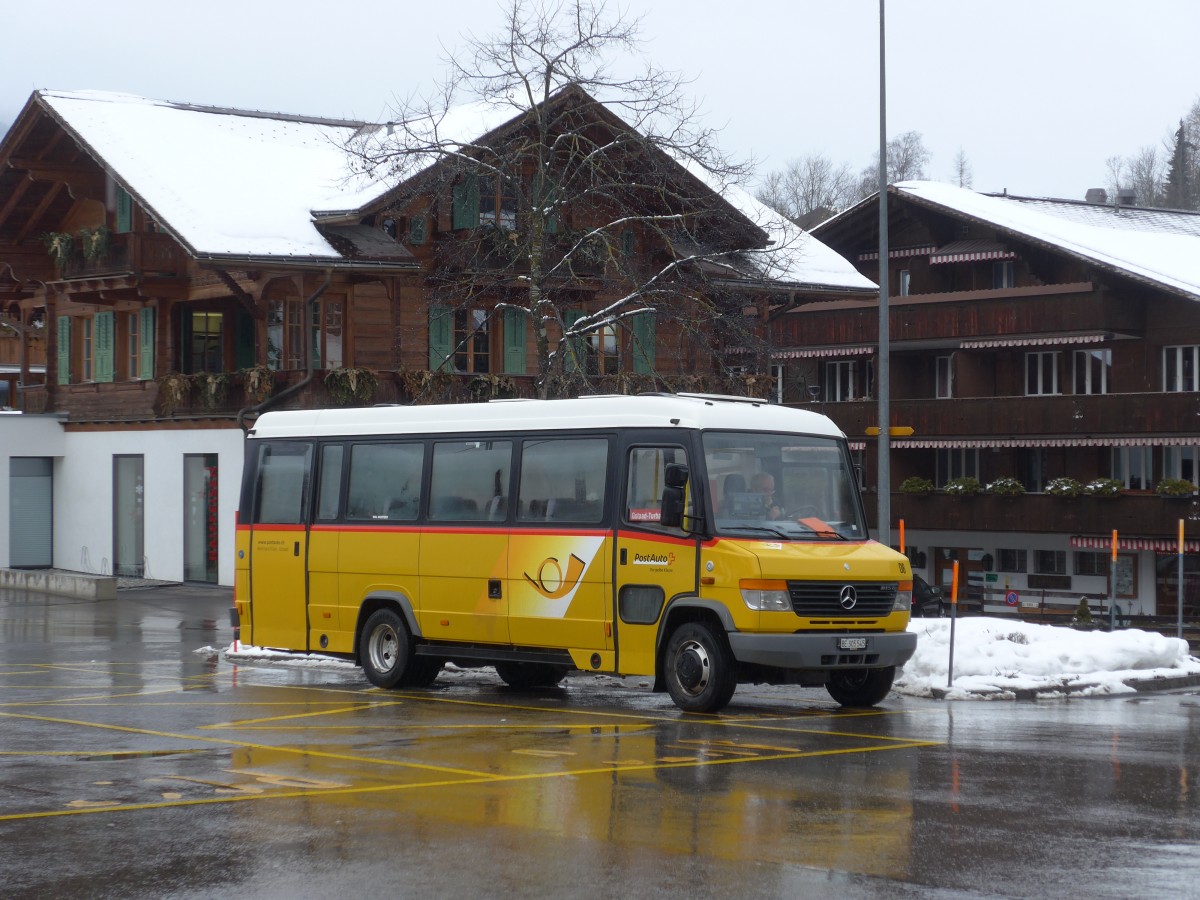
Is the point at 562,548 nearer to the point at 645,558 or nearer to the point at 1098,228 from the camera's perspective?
the point at 645,558

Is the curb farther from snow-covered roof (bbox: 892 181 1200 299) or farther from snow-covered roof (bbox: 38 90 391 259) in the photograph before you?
snow-covered roof (bbox: 892 181 1200 299)

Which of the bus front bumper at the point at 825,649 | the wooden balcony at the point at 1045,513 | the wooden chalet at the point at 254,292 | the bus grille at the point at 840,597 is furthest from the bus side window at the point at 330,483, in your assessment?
the wooden balcony at the point at 1045,513

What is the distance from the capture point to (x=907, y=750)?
46.5 ft

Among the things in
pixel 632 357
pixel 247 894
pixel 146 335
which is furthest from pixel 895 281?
pixel 247 894

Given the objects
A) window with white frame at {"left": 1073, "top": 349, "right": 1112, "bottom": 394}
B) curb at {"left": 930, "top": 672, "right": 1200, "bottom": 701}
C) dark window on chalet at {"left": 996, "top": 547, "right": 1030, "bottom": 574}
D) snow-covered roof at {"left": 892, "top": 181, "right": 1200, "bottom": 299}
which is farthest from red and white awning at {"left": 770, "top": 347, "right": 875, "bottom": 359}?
curb at {"left": 930, "top": 672, "right": 1200, "bottom": 701}

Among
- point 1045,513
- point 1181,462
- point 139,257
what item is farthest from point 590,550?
Result: point 1181,462

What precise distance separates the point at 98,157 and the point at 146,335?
14.9 ft

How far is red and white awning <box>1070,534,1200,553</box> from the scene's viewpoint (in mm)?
47469

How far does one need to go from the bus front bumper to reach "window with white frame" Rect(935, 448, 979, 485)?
3834 centimetres

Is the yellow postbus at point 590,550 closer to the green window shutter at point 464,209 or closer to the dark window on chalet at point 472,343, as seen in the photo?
the green window shutter at point 464,209

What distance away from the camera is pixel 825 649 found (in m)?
16.7

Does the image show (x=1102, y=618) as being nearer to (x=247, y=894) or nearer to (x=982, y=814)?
(x=982, y=814)

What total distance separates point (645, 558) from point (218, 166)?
25.0 metres

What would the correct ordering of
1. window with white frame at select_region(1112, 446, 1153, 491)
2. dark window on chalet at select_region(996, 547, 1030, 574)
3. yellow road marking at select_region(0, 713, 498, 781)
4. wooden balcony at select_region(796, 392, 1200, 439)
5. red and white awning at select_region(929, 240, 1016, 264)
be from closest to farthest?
yellow road marking at select_region(0, 713, 498, 781)
wooden balcony at select_region(796, 392, 1200, 439)
window with white frame at select_region(1112, 446, 1153, 491)
red and white awning at select_region(929, 240, 1016, 264)
dark window on chalet at select_region(996, 547, 1030, 574)
